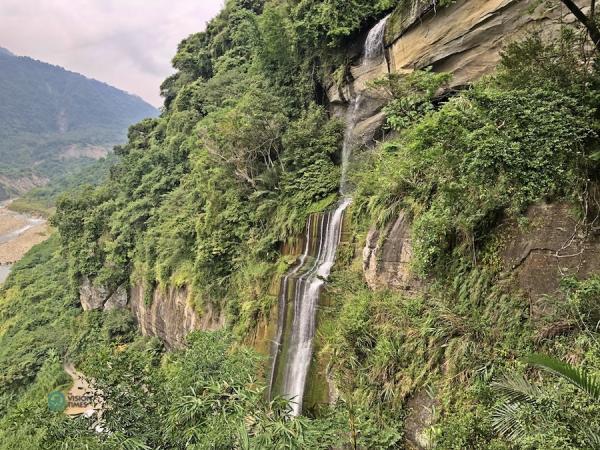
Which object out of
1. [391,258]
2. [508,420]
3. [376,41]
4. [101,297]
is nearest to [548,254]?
[508,420]

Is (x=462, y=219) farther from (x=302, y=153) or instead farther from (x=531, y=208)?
(x=302, y=153)

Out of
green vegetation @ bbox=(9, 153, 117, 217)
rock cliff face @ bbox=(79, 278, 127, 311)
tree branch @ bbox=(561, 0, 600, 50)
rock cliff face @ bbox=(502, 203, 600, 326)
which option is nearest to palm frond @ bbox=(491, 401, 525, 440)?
rock cliff face @ bbox=(502, 203, 600, 326)

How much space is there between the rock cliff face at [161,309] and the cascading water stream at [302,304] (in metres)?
3.72

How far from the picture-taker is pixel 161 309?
60.0 ft

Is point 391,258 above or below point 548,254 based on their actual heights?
below

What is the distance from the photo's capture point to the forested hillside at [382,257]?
4.74 metres

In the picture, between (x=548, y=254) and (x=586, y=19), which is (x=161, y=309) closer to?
(x=548, y=254)

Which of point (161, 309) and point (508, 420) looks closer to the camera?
point (508, 420)

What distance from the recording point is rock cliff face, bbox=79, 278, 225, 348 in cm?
1483

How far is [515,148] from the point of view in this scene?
5.14 m

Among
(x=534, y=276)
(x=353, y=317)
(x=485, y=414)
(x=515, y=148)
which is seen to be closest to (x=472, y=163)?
(x=515, y=148)

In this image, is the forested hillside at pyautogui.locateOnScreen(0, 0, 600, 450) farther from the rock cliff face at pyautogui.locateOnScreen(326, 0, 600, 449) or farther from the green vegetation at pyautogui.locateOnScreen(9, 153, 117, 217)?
the green vegetation at pyautogui.locateOnScreen(9, 153, 117, 217)

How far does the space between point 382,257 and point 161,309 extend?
13423 mm

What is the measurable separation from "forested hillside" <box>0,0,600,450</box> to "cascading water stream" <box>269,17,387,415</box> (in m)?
0.11
